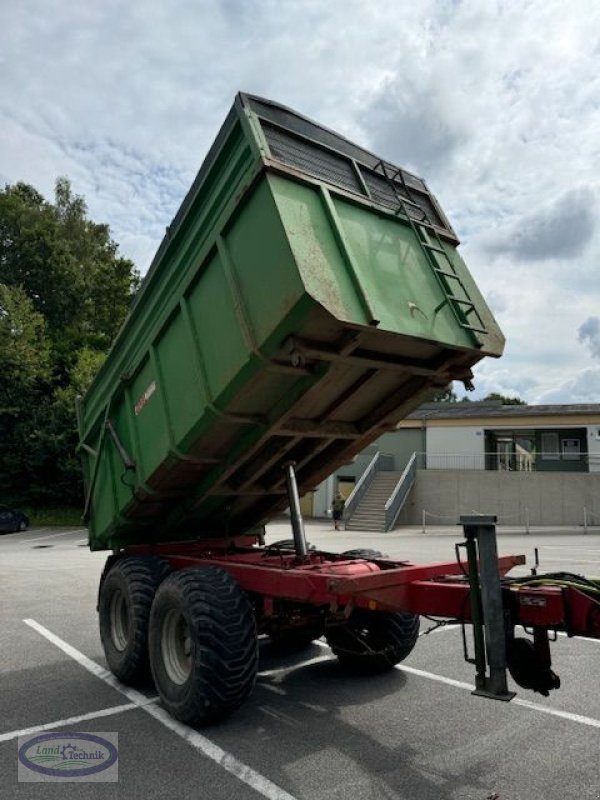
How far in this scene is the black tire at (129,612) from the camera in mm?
5414

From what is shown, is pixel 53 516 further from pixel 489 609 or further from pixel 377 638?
pixel 489 609

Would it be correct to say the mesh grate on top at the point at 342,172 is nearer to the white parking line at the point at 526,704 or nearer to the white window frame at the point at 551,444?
the white parking line at the point at 526,704

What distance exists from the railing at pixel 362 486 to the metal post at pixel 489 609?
2280 cm

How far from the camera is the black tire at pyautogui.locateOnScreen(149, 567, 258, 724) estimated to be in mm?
4414

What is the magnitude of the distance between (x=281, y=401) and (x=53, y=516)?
28884 millimetres

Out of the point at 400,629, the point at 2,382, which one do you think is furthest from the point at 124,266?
the point at 400,629

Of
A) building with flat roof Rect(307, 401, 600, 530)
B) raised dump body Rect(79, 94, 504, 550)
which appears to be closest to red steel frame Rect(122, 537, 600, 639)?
raised dump body Rect(79, 94, 504, 550)

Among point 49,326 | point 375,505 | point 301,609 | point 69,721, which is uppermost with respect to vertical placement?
point 49,326

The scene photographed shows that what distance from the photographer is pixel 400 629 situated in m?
5.70

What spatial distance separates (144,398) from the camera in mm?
5719

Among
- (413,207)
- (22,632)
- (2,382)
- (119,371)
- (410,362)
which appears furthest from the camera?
(2,382)

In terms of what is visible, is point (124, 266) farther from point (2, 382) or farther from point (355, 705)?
point (355, 705)

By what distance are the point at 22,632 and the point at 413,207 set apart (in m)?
6.70

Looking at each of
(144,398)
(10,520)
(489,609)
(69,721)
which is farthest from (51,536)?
(489,609)
